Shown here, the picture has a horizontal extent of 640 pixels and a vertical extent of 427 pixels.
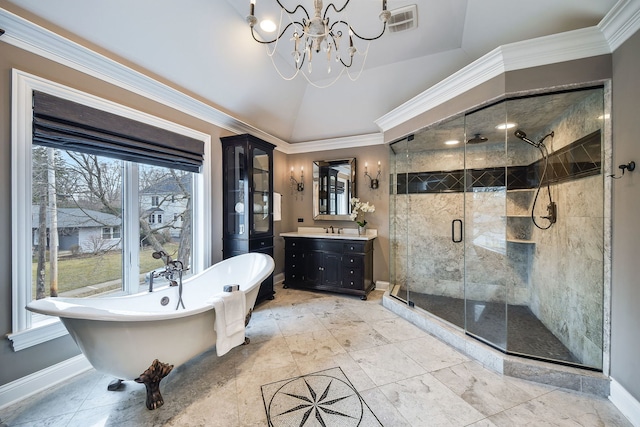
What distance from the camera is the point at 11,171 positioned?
1647 mm

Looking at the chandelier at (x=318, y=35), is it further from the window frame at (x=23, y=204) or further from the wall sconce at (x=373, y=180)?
the window frame at (x=23, y=204)

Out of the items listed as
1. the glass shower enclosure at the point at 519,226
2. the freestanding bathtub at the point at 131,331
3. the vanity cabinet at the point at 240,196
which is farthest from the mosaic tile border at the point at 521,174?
the freestanding bathtub at the point at 131,331

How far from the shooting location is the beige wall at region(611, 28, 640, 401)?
153 cm

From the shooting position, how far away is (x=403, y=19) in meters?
2.48

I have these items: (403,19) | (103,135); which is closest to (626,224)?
(403,19)

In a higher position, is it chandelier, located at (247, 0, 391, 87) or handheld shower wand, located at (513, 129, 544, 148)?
chandelier, located at (247, 0, 391, 87)

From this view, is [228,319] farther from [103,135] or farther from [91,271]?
[103,135]

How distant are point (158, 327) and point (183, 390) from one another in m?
0.59

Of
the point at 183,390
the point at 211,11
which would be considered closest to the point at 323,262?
the point at 183,390

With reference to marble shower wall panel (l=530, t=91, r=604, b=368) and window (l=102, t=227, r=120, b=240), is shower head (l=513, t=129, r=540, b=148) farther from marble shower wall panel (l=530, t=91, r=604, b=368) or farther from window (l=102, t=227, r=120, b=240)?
window (l=102, t=227, r=120, b=240)

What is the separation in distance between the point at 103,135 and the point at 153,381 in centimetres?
195

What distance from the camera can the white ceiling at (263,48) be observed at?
1883 mm

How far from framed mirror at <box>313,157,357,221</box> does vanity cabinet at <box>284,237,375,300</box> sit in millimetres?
681

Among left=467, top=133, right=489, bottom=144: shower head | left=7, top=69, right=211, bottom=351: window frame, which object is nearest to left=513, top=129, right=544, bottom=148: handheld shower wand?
left=467, top=133, right=489, bottom=144: shower head
